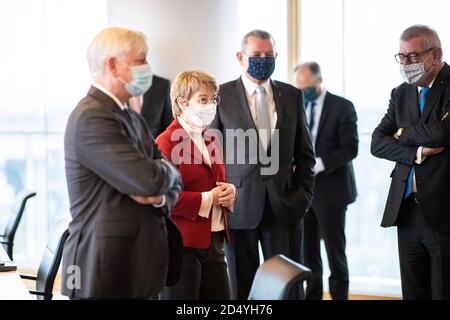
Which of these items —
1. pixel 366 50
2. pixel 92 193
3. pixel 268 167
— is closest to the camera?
pixel 92 193

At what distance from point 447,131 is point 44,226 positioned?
4.55 metres

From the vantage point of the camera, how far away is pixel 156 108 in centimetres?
625

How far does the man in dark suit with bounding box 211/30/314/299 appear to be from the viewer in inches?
162

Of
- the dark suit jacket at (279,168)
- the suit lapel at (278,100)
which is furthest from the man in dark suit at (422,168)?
the suit lapel at (278,100)

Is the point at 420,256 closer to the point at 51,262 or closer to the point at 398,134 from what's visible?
the point at 398,134

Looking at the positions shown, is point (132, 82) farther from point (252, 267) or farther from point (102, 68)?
point (252, 267)

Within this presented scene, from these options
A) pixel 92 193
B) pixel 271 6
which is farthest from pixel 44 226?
pixel 92 193

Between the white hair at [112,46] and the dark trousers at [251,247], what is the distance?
1.69 metres

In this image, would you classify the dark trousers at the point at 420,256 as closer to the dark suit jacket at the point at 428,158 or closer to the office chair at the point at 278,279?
the dark suit jacket at the point at 428,158

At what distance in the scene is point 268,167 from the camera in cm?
414

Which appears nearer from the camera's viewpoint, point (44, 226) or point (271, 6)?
point (271, 6)

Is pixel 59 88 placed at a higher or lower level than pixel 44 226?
higher

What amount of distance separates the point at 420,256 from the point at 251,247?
922mm

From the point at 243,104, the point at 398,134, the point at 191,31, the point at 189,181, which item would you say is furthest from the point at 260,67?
the point at 191,31
